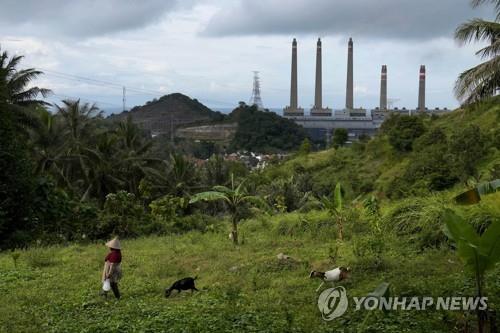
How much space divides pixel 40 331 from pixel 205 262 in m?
3.82

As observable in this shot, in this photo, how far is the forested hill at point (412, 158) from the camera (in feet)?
74.0

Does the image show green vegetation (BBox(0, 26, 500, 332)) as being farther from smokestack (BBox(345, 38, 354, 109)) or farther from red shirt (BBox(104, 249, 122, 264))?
smokestack (BBox(345, 38, 354, 109))

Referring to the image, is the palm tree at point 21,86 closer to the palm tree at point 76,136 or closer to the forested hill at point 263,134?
the palm tree at point 76,136

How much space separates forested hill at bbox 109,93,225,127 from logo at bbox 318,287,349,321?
99377 millimetres

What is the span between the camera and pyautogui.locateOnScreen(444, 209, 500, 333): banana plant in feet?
14.6

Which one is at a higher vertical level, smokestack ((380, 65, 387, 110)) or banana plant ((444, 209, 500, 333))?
smokestack ((380, 65, 387, 110))

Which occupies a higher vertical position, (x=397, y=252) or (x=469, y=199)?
(x=469, y=199)

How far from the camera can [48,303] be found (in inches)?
264

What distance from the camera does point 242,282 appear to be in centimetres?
743

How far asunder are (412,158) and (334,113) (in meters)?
87.9

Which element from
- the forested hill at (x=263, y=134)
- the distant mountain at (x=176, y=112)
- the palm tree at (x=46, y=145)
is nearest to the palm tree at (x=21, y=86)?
the palm tree at (x=46, y=145)

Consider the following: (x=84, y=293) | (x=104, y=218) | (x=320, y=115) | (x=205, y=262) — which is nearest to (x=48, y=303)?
(x=84, y=293)

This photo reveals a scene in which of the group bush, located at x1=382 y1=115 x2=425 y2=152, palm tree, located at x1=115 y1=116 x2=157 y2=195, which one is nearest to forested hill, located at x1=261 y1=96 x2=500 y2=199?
bush, located at x1=382 y1=115 x2=425 y2=152

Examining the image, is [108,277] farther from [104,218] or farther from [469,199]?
[104,218]
